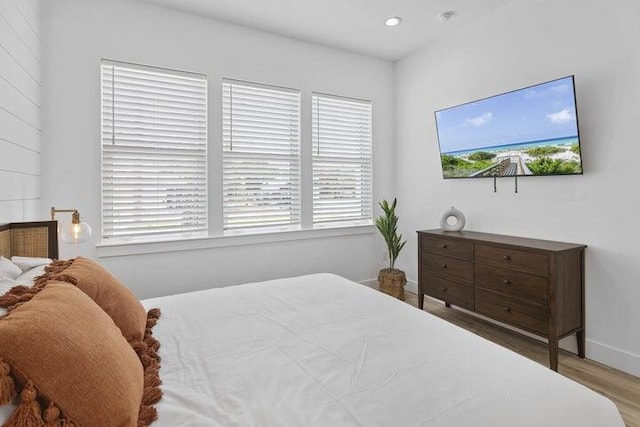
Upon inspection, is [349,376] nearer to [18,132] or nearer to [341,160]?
[18,132]

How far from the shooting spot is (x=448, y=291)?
3066mm

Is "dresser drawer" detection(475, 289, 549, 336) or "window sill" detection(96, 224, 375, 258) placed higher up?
"window sill" detection(96, 224, 375, 258)

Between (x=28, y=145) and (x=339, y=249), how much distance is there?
9.10 feet

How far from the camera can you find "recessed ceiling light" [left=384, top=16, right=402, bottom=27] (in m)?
3.13

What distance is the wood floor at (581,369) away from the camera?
1.99 metres

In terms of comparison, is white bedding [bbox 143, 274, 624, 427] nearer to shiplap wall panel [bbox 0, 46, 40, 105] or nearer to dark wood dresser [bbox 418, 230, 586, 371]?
dark wood dresser [bbox 418, 230, 586, 371]

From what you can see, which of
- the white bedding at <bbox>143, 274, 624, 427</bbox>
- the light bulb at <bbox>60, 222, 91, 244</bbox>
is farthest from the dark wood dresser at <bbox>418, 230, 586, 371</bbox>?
the light bulb at <bbox>60, 222, 91, 244</bbox>

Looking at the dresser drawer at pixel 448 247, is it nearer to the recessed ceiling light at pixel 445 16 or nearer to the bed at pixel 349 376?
the bed at pixel 349 376

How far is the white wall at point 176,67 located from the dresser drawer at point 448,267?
3.12ft

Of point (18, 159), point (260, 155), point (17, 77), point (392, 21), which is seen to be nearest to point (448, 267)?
point (260, 155)

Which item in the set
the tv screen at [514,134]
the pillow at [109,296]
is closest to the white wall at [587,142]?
the tv screen at [514,134]

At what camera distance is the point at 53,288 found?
1.05 metres

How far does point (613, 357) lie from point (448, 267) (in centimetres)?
121

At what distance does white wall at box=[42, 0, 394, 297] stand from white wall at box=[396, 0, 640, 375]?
1237mm
